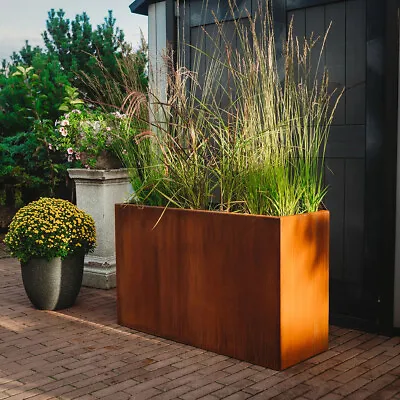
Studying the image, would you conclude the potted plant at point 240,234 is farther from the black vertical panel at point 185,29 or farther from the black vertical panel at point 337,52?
the black vertical panel at point 185,29

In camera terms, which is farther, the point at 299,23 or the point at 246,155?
the point at 299,23

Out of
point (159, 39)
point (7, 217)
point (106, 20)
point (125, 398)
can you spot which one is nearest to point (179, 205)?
point (125, 398)

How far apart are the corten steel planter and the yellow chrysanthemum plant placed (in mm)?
650

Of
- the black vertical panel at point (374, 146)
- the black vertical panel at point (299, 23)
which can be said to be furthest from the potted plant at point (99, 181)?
the black vertical panel at point (374, 146)

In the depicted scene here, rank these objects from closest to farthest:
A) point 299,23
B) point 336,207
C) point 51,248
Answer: point 336,207 → point 299,23 → point 51,248

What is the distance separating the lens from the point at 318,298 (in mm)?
3693

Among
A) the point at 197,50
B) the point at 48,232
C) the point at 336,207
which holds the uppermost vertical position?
the point at 197,50

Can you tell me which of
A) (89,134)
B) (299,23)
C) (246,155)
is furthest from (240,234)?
(89,134)

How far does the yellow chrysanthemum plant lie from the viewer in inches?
179

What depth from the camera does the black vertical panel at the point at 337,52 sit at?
4.21 metres

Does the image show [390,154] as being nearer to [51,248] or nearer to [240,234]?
[240,234]

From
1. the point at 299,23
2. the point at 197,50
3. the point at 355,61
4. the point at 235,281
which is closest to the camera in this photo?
the point at 235,281

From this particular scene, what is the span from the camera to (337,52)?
425 centimetres

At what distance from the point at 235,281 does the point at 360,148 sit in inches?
51.0
